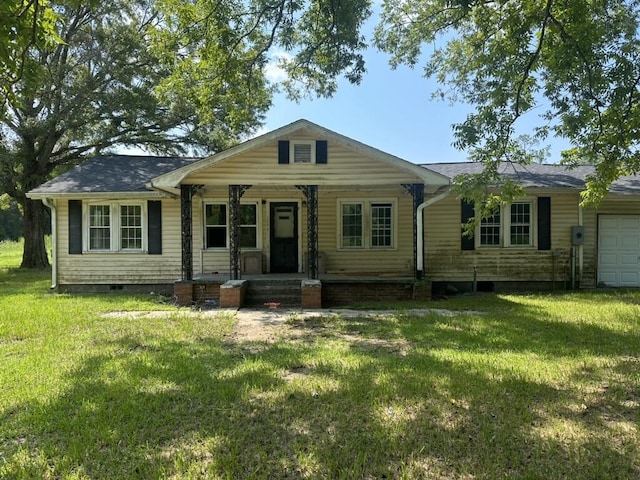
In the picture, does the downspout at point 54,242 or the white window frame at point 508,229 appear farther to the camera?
the white window frame at point 508,229

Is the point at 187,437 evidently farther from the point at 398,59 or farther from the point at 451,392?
the point at 398,59

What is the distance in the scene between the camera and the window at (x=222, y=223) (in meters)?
12.3

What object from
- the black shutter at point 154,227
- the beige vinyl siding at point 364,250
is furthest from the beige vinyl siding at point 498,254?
the black shutter at point 154,227

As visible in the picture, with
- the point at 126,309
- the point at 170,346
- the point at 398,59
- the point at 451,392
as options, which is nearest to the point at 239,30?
the point at 398,59

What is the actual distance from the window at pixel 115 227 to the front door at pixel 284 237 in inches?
150

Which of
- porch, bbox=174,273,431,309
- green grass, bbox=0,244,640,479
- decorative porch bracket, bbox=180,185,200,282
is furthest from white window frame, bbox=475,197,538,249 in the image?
decorative porch bracket, bbox=180,185,200,282

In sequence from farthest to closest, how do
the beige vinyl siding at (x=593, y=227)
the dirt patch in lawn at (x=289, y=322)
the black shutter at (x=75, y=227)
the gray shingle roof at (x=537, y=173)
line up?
the beige vinyl siding at (x=593, y=227)
the black shutter at (x=75, y=227)
the gray shingle roof at (x=537, y=173)
the dirt patch in lawn at (x=289, y=322)

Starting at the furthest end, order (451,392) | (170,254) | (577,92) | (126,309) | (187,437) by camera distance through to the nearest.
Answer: (170,254), (126,309), (577,92), (451,392), (187,437)

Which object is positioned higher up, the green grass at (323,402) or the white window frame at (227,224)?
the white window frame at (227,224)

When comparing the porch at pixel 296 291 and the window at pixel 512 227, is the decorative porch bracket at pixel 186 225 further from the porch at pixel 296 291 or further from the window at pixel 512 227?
the window at pixel 512 227

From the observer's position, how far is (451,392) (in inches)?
164

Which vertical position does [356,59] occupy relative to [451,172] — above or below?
above

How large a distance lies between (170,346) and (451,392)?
395cm

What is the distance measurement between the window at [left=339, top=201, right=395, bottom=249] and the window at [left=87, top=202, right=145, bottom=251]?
19.5 ft
